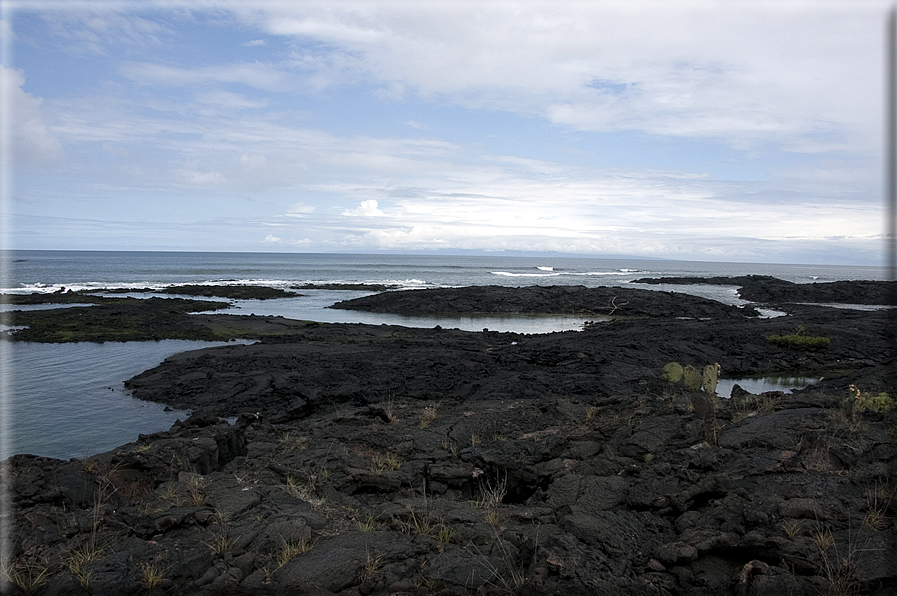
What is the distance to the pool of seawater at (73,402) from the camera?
12406mm

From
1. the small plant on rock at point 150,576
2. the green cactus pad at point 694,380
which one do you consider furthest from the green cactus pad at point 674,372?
the small plant on rock at point 150,576

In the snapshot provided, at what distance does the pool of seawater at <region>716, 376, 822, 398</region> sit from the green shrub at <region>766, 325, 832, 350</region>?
307 centimetres

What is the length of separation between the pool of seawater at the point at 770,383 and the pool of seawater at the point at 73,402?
58.6 ft

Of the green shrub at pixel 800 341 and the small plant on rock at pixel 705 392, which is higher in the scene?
the small plant on rock at pixel 705 392

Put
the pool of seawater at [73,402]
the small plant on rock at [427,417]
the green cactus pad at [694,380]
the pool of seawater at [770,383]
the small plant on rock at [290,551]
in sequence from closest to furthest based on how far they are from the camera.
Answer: the small plant on rock at [290,551] → the green cactus pad at [694,380] → the small plant on rock at [427,417] → the pool of seawater at [73,402] → the pool of seawater at [770,383]

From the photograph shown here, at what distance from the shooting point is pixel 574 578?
15.7 ft

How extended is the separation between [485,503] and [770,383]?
16578 millimetres

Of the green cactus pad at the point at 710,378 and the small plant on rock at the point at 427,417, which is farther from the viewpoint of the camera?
the small plant on rock at the point at 427,417

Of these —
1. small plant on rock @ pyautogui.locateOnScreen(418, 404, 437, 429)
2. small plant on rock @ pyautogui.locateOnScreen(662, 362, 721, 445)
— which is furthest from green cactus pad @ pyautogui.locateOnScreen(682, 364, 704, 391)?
small plant on rock @ pyautogui.locateOnScreen(418, 404, 437, 429)

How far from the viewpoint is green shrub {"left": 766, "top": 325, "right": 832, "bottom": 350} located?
74.0ft

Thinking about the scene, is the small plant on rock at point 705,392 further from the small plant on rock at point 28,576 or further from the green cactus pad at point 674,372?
the small plant on rock at point 28,576

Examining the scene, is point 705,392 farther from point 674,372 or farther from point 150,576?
point 150,576

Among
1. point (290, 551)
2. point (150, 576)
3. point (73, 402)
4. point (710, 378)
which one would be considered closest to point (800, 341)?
point (710, 378)

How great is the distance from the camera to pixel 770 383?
19.2 m
